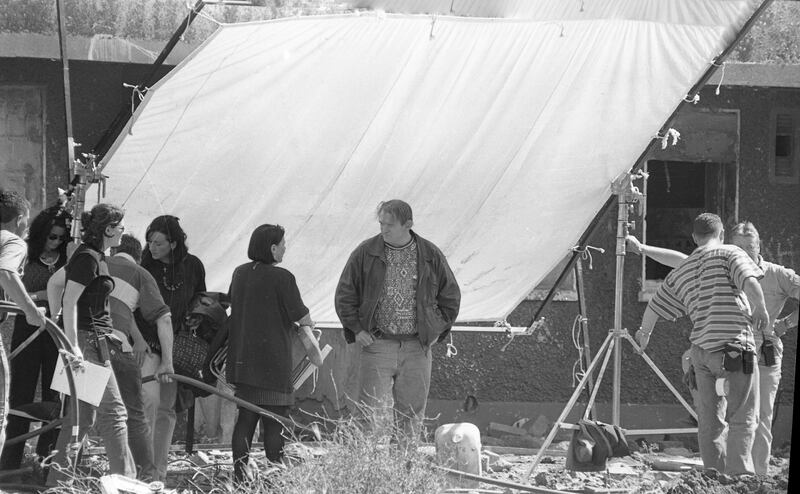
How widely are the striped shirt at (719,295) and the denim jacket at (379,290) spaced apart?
1330mm

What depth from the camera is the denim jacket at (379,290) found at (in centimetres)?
590

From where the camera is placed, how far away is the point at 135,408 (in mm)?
5348

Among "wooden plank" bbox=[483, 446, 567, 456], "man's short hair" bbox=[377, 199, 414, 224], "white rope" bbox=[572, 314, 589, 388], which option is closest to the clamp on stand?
"white rope" bbox=[572, 314, 589, 388]

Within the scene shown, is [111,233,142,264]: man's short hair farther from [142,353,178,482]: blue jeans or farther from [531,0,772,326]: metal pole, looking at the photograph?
[531,0,772,326]: metal pole

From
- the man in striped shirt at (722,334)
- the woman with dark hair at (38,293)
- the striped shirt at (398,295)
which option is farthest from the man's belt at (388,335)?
the woman with dark hair at (38,293)

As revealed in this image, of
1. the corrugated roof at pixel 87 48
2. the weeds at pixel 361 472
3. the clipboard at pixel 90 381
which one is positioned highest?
the corrugated roof at pixel 87 48

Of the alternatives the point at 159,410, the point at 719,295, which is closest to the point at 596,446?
the point at 719,295

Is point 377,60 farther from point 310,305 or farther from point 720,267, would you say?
point 720,267

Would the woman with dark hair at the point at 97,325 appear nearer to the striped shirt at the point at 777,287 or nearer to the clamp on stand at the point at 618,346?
the clamp on stand at the point at 618,346

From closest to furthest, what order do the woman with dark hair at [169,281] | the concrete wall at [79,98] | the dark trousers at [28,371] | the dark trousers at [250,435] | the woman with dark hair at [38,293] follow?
the dark trousers at [250,435] → the woman with dark hair at [169,281] → the dark trousers at [28,371] → the woman with dark hair at [38,293] → the concrete wall at [79,98]

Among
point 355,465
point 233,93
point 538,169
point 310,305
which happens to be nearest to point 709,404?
point 538,169

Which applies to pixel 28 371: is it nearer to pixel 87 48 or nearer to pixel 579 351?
pixel 87 48

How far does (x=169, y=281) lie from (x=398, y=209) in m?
1.24

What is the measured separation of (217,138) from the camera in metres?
6.18
